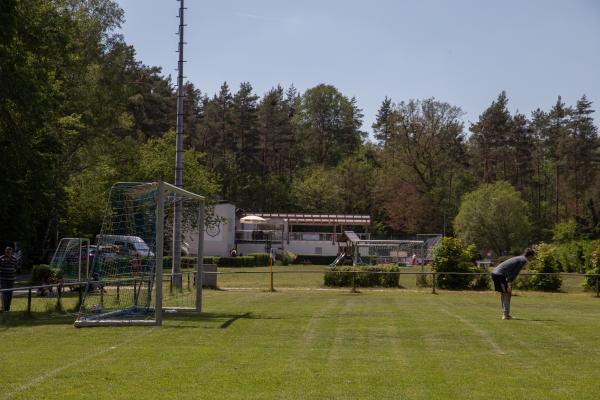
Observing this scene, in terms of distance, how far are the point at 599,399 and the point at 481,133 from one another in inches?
3362

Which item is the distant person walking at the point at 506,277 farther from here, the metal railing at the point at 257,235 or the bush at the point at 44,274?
the metal railing at the point at 257,235

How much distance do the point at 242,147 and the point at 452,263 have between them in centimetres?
6674

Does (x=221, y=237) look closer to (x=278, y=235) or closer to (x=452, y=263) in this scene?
(x=278, y=235)

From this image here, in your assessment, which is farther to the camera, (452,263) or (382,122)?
(382,122)

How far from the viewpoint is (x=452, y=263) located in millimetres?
32438

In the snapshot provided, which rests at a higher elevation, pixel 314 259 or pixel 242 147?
pixel 242 147

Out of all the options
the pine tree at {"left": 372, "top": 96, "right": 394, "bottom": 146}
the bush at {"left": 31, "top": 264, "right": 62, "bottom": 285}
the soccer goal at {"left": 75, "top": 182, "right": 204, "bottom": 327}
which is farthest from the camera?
the pine tree at {"left": 372, "top": 96, "right": 394, "bottom": 146}

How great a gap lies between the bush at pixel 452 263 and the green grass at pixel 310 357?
509 inches

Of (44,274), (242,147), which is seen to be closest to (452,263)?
(44,274)

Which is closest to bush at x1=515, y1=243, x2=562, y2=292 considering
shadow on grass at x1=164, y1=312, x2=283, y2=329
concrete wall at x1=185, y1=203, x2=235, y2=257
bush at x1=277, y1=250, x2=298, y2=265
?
shadow on grass at x1=164, y1=312, x2=283, y2=329

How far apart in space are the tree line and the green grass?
28.4 feet

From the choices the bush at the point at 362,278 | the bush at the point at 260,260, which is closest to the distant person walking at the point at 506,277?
the bush at the point at 362,278

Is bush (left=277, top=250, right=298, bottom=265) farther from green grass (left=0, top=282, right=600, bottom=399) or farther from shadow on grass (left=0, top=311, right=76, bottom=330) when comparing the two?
shadow on grass (left=0, top=311, right=76, bottom=330)

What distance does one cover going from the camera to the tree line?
23.5 m
